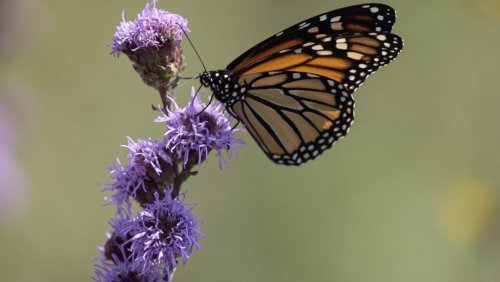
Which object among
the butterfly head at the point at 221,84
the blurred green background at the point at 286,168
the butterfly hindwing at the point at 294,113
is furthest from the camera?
the blurred green background at the point at 286,168

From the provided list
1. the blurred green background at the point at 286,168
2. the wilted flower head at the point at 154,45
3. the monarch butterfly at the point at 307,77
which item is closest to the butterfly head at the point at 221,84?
the monarch butterfly at the point at 307,77

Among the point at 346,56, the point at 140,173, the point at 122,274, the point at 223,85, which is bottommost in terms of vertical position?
the point at 122,274

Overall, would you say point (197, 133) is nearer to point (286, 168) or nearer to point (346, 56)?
point (346, 56)

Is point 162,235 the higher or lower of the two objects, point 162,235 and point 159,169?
the lower

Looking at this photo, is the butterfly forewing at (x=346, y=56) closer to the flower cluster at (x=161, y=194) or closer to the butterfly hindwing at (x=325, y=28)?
the butterfly hindwing at (x=325, y=28)

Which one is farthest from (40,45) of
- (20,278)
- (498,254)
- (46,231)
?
(498,254)

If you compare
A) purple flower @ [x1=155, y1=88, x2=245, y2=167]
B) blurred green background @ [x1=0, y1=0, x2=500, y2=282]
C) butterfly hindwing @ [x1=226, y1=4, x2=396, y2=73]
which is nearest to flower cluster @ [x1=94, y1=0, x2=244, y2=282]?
purple flower @ [x1=155, y1=88, x2=245, y2=167]

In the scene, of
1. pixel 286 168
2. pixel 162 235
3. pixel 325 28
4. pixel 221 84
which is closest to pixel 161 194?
pixel 162 235
